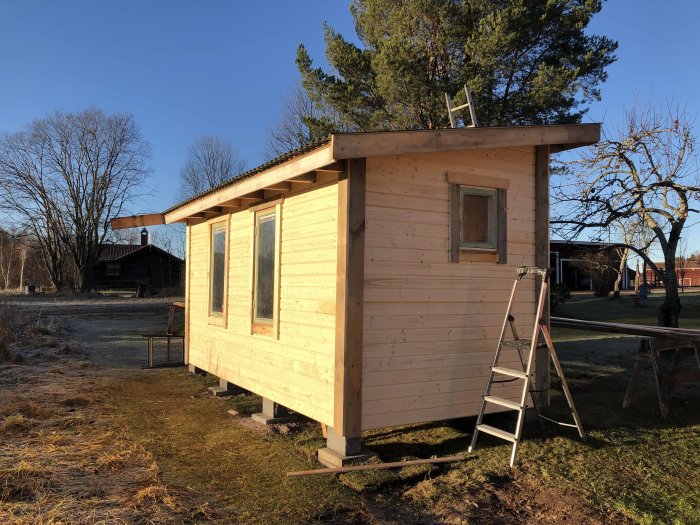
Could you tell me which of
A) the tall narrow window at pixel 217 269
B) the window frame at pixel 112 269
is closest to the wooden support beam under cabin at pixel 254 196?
the tall narrow window at pixel 217 269

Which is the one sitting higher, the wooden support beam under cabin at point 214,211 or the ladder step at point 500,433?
the wooden support beam under cabin at point 214,211

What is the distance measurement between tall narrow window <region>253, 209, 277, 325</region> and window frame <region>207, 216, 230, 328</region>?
3.80 feet

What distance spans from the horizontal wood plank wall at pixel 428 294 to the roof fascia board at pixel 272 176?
20.3 inches

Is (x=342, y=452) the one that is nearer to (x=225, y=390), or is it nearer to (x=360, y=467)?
(x=360, y=467)

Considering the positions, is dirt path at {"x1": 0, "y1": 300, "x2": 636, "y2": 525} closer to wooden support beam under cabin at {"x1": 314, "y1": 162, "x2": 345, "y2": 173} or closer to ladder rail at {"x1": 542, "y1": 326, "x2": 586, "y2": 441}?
ladder rail at {"x1": 542, "y1": 326, "x2": 586, "y2": 441}

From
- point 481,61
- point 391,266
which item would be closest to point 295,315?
point 391,266

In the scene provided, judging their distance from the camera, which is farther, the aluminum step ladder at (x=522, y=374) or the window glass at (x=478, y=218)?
the window glass at (x=478, y=218)

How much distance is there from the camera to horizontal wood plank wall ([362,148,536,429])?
504 centimetres

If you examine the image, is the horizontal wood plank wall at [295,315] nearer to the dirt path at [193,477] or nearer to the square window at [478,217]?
the dirt path at [193,477]

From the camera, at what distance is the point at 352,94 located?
54.5 ft

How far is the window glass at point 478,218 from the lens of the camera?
5691mm

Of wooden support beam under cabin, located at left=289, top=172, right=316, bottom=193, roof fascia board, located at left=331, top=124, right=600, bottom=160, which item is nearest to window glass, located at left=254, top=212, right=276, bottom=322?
wooden support beam under cabin, located at left=289, top=172, right=316, bottom=193

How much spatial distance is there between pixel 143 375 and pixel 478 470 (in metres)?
7.20

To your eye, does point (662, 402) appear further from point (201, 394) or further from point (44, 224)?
point (44, 224)
